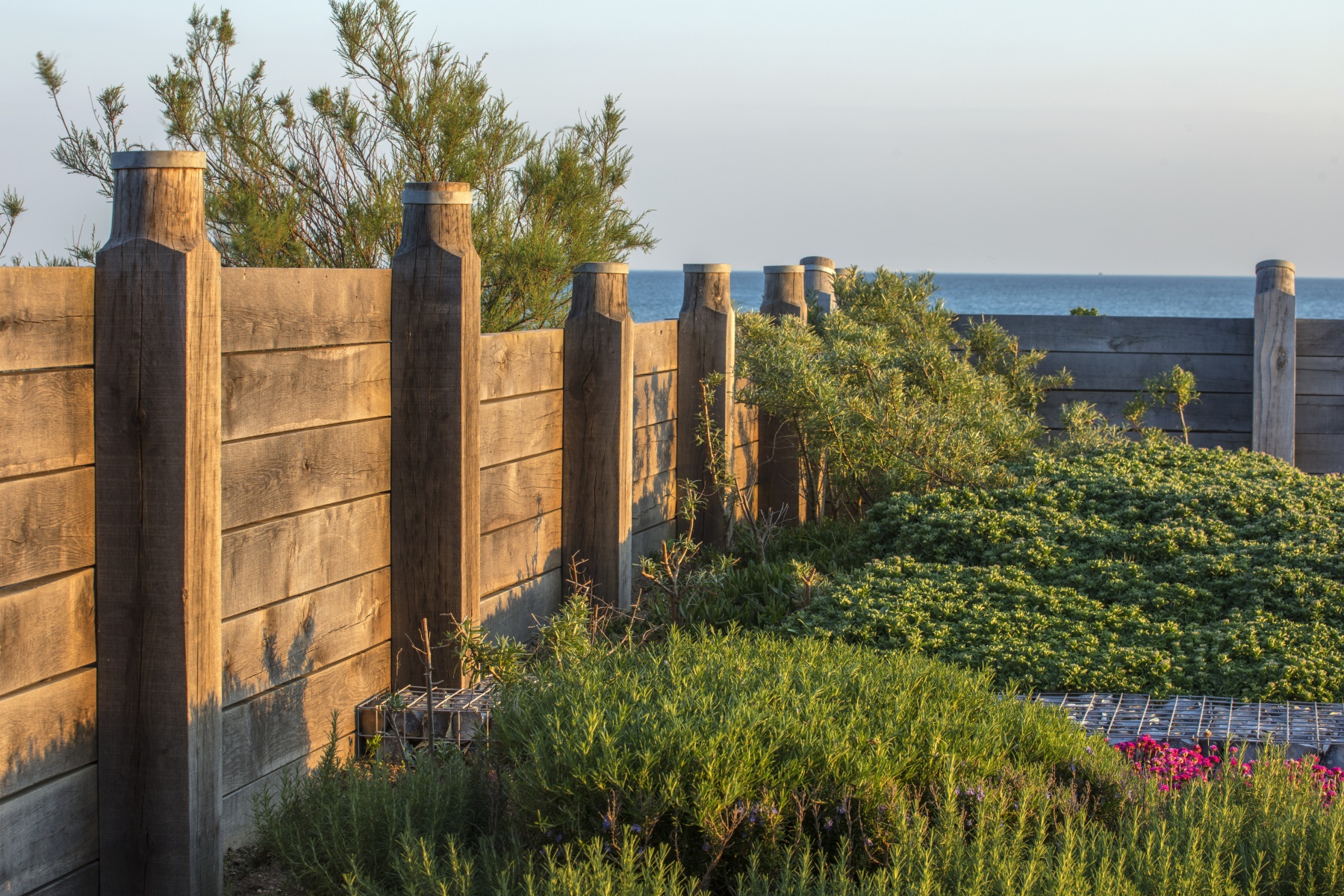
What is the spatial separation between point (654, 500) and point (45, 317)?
164 inches

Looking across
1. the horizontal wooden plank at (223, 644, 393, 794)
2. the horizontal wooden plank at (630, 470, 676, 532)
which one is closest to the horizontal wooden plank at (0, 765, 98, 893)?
the horizontal wooden plank at (223, 644, 393, 794)

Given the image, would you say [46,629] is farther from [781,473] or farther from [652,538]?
[781,473]

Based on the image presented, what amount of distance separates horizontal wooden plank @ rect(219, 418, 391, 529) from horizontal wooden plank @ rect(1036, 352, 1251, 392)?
731cm

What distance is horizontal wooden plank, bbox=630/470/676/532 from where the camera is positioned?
6297mm

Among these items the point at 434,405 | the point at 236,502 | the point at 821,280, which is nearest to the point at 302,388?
the point at 236,502

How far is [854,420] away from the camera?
712cm

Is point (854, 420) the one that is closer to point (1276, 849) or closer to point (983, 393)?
point (983, 393)

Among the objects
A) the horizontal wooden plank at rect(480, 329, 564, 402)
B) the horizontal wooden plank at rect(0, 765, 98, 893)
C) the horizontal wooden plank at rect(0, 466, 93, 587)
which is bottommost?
the horizontal wooden plank at rect(0, 765, 98, 893)

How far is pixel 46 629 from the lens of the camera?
2.70 meters

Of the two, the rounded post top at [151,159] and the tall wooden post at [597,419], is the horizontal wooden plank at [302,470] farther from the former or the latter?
the tall wooden post at [597,419]

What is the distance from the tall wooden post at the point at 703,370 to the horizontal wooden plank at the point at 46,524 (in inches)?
170

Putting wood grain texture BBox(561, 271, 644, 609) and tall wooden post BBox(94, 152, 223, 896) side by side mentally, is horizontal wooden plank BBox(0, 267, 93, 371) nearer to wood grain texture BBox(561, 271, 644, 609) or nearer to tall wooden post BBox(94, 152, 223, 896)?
tall wooden post BBox(94, 152, 223, 896)

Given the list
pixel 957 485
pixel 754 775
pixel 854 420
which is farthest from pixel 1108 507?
A: pixel 754 775

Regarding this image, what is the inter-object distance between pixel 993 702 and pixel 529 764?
1363 mm
